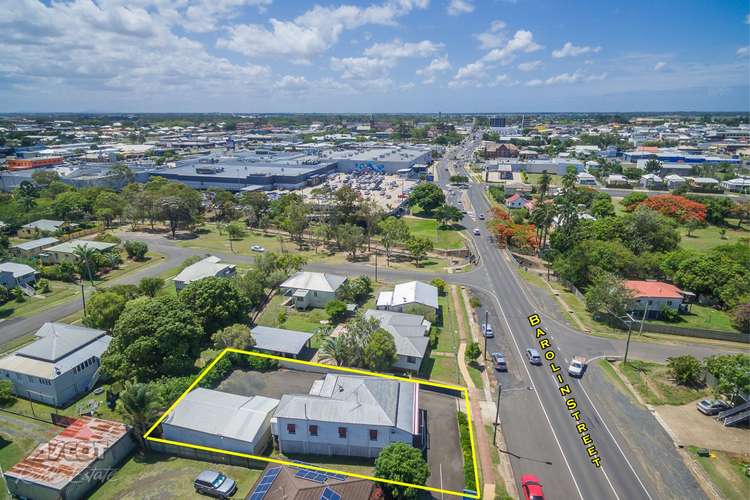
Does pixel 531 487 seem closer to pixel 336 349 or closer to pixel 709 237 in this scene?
pixel 336 349

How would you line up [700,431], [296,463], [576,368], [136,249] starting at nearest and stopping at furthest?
[296,463] → [700,431] → [576,368] → [136,249]

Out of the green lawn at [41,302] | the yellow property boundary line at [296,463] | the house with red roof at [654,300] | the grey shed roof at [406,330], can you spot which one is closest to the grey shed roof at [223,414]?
the yellow property boundary line at [296,463]

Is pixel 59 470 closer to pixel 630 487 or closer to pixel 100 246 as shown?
pixel 630 487

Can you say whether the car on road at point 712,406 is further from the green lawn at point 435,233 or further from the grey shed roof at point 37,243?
the grey shed roof at point 37,243

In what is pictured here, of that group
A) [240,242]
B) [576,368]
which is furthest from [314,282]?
[240,242]

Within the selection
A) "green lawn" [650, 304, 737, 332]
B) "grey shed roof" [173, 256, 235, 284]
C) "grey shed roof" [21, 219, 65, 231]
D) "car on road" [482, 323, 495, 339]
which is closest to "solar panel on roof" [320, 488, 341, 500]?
"car on road" [482, 323, 495, 339]

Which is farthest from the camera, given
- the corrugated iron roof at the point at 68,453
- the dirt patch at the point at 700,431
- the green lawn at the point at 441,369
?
the green lawn at the point at 441,369
